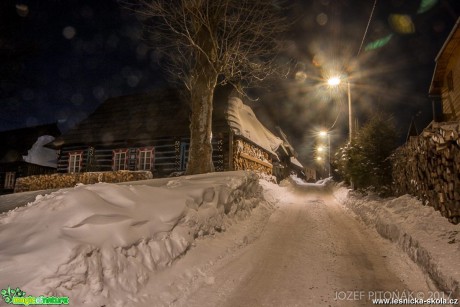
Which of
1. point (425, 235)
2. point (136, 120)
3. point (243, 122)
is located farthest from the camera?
point (136, 120)

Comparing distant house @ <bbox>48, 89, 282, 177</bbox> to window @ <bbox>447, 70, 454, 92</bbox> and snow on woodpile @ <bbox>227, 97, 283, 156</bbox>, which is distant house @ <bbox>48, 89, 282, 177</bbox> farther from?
window @ <bbox>447, 70, 454, 92</bbox>

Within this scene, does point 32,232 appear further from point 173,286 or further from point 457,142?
point 457,142

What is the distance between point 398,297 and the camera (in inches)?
146

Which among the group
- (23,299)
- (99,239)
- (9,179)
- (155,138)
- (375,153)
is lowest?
(23,299)

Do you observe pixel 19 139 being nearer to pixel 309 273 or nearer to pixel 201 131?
pixel 201 131

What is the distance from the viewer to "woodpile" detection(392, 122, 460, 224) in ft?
16.7

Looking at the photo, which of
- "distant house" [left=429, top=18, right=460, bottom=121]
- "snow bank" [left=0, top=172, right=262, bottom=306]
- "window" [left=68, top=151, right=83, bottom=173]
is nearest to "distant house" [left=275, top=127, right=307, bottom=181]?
"distant house" [left=429, top=18, right=460, bottom=121]

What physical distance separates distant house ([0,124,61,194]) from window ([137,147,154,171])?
1455cm

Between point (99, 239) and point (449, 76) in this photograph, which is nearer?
point (99, 239)

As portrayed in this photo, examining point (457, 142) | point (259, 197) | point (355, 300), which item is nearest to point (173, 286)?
point (355, 300)

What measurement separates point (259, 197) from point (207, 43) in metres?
6.05

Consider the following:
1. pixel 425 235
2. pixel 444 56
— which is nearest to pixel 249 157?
pixel 444 56

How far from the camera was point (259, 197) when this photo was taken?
32.3ft

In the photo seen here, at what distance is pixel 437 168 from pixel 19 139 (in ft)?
116
